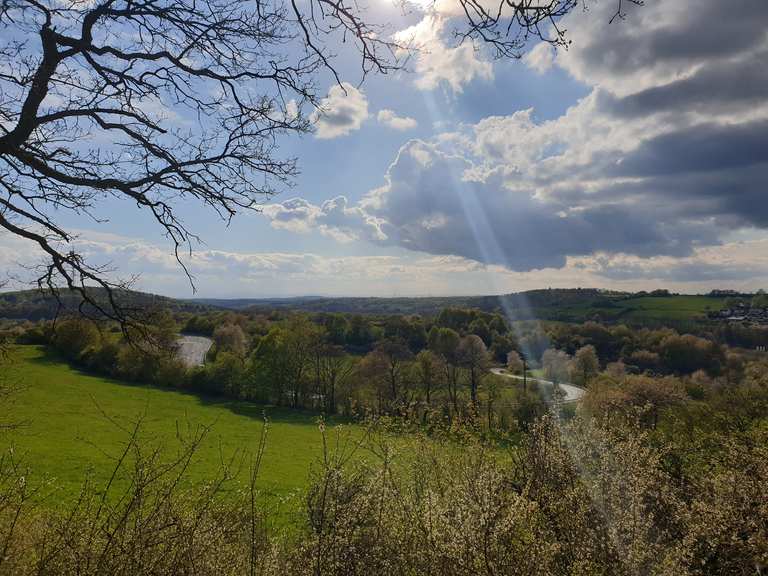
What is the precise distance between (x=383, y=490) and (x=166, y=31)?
4.52m

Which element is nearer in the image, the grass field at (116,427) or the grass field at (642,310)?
the grass field at (116,427)

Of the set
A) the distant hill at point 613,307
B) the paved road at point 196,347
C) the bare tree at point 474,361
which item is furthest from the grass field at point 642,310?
the paved road at point 196,347

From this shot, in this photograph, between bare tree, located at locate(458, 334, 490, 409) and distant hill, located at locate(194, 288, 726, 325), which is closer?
bare tree, located at locate(458, 334, 490, 409)

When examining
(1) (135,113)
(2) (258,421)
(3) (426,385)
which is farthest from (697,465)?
(2) (258,421)

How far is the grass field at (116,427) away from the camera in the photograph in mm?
20969

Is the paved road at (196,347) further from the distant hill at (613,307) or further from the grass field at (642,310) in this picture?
the grass field at (642,310)

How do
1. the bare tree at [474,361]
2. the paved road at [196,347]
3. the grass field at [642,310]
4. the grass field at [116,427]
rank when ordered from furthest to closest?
the grass field at [642,310]
the paved road at [196,347]
the bare tree at [474,361]
the grass field at [116,427]

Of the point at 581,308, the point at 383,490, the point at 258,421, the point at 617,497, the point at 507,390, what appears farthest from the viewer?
the point at 581,308

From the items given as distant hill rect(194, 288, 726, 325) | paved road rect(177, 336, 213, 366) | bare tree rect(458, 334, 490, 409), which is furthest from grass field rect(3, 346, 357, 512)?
distant hill rect(194, 288, 726, 325)

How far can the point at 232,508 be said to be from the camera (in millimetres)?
6637

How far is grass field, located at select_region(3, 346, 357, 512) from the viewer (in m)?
21.0

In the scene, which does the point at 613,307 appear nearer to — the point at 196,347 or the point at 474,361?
the point at 474,361

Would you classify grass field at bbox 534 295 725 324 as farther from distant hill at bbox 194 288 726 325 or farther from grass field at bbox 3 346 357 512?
grass field at bbox 3 346 357 512

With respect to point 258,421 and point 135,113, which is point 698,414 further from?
point 258,421
